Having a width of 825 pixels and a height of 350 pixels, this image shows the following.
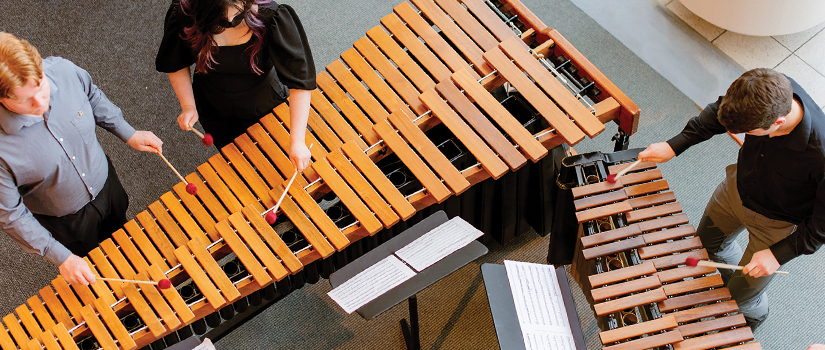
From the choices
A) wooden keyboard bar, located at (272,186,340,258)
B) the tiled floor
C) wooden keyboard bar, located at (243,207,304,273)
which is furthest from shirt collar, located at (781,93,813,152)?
the tiled floor

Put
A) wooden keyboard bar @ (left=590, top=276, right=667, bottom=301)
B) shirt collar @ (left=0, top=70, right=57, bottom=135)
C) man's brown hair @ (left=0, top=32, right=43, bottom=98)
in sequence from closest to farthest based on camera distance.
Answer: man's brown hair @ (left=0, top=32, right=43, bottom=98) → shirt collar @ (left=0, top=70, right=57, bottom=135) → wooden keyboard bar @ (left=590, top=276, right=667, bottom=301)

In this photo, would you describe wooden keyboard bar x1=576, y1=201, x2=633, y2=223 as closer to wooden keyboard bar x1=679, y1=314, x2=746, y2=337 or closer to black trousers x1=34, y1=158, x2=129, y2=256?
wooden keyboard bar x1=679, y1=314, x2=746, y2=337

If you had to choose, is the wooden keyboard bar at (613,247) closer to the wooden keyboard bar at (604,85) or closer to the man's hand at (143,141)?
the wooden keyboard bar at (604,85)

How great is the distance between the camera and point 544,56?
324 cm

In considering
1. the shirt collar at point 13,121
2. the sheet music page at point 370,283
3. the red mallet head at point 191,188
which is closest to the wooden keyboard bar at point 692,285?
the sheet music page at point 370,283

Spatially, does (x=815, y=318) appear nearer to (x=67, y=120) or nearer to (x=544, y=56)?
(x=544, y=56)

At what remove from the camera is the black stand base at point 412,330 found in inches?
121

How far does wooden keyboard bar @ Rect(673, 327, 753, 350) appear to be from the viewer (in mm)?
2459

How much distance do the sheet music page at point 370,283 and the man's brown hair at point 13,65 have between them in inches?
50.8

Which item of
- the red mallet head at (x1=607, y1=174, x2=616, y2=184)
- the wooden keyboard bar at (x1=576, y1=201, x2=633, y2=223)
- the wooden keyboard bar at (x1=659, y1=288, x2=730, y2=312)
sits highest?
the red mallet head at (x1=607, y1=174, x2=616, y2=184)

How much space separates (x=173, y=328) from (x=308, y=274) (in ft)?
2.00

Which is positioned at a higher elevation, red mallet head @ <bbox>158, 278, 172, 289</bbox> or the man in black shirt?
the man in black shirt

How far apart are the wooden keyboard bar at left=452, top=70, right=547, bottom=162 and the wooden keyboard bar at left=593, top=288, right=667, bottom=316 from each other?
2.16ft

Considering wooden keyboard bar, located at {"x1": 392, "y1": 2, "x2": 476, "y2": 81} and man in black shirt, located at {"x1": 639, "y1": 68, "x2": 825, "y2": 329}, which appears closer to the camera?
man in black shirt, located at {"x1": 639, "y1": 68, "x2": 825, "y2": 329}
